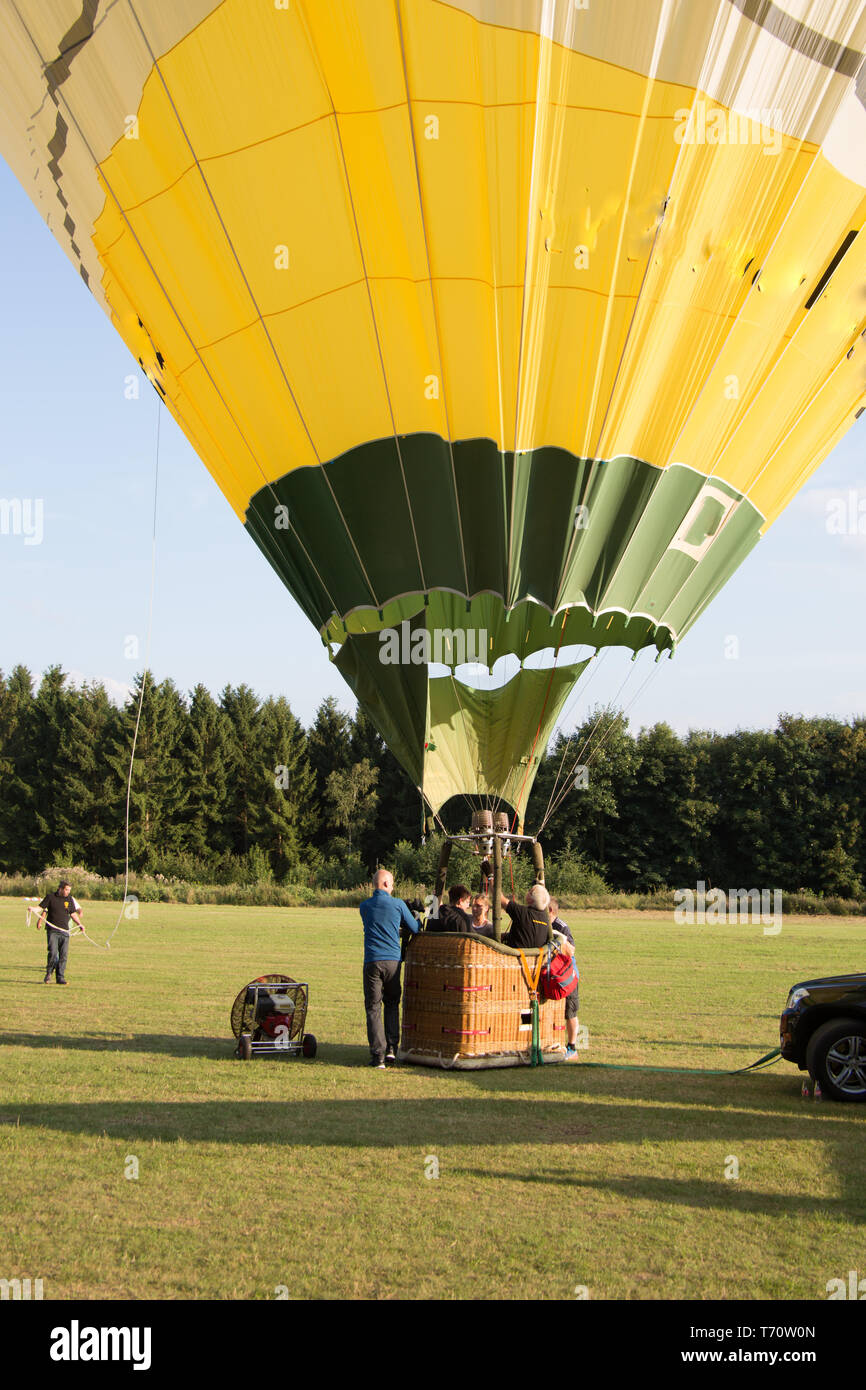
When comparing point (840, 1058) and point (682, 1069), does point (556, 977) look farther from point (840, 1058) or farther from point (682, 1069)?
point (840, 1058)

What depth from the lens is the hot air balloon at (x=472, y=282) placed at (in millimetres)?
7449

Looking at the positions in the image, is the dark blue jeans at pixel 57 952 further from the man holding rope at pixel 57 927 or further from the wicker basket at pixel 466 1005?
the wicker basket at pixel 466 1005

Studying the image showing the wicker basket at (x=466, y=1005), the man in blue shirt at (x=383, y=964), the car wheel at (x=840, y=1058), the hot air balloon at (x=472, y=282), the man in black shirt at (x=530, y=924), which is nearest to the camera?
the hot air balloon at (x=472, y=282)

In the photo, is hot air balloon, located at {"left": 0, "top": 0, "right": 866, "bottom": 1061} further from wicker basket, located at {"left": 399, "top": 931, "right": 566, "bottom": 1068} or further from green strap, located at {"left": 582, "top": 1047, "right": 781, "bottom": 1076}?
green strap, located at {"left": 582, "top": 1047, "right": 781, "bottom": 1076}

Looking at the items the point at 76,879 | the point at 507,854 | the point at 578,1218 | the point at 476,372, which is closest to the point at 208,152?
the point at 476,372

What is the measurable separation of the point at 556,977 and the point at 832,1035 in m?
2.02

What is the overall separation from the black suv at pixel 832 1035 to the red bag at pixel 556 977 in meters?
1.63

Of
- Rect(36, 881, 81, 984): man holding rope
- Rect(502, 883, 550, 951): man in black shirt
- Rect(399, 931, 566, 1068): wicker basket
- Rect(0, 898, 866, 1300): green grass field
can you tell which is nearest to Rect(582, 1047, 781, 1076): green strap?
Rect(0, 898, 866, 1300): green grass field

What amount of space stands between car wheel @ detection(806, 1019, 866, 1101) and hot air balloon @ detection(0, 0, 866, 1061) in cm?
295

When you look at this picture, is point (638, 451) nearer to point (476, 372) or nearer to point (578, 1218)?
point (476, 372)

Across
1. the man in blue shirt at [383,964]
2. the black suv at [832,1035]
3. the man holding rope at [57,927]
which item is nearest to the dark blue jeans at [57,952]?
the man holding rope at [57,927]

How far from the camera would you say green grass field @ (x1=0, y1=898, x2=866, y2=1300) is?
4254mm

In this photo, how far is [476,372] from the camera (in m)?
8.23

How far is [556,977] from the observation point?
8828mm
